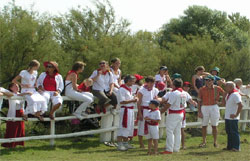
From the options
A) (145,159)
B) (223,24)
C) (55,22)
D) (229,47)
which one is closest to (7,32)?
(55,22)

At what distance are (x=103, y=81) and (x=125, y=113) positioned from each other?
100 cm

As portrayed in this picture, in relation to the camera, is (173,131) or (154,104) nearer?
(154,104)

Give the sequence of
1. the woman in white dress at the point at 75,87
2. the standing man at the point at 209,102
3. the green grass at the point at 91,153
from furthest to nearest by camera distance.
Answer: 1. the standing man at the point at 209,102
2. the woman in white dress at the point at 75,87
3. the green grass at the point at 91,153

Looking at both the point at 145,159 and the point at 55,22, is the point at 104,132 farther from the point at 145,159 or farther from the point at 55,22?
the point at 55,22

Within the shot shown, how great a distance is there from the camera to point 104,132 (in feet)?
38.3

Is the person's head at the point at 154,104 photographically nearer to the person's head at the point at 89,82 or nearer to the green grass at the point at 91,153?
the green grass at the point at 91,153

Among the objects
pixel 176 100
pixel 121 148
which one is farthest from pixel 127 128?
pixel 176 100

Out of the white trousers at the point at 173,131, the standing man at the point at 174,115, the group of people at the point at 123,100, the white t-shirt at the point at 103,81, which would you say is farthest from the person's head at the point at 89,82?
the white trousers at the point at 173,131

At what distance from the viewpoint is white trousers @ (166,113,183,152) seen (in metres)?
10.4

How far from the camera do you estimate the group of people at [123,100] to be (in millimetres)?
10156

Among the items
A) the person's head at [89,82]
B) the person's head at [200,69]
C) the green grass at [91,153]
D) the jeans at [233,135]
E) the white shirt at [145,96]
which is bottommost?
the green grass at [91,153]

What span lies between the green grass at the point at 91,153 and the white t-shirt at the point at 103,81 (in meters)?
1.50

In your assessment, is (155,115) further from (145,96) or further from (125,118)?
(125,118)

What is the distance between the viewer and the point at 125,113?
11047mm
